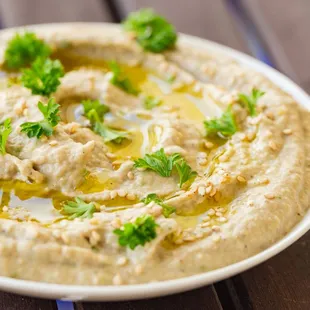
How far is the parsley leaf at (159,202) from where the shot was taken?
3607 mm

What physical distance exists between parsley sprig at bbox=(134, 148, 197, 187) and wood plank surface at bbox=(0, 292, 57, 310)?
981 mm

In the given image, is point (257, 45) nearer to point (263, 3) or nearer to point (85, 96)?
point (263, 3)

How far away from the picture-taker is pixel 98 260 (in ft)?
10.7

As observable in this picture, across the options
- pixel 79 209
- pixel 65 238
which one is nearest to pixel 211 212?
pixel 79 209

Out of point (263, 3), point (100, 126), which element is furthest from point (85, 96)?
point (263, 3)

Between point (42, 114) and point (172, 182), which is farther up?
point (42, 114)

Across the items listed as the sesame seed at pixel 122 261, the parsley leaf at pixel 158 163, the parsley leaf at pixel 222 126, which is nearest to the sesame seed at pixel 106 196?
the parsley leaf at pixel 158 163

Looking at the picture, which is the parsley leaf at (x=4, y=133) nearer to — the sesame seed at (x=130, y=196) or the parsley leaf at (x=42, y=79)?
the parsley leaf at (x=42, y=79)

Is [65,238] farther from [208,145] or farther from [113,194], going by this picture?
[208,145]

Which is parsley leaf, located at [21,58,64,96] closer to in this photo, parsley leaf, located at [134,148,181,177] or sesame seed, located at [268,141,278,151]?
parsley leaf, located at [134,148,181,177]

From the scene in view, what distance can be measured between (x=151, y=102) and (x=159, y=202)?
4.09 ft

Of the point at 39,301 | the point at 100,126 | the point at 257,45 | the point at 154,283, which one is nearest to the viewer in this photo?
the point at 154,283

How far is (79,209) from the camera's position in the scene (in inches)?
142

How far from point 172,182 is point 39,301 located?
3.49 ft
